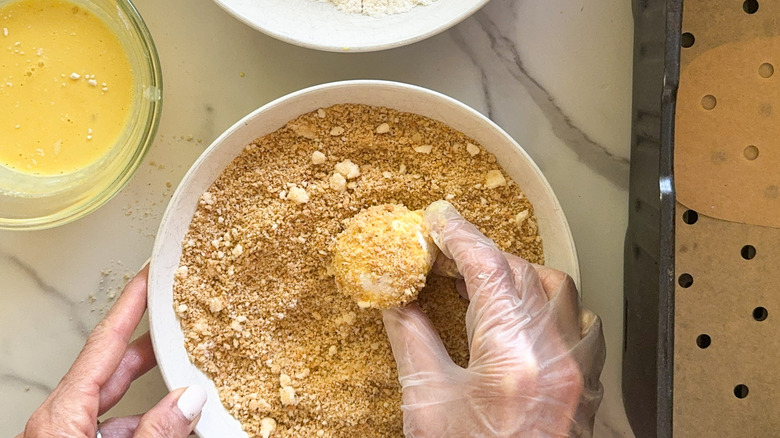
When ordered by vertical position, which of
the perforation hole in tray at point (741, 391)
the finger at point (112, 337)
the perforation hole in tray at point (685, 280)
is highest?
the perforation hole in tray at point (685, 280)

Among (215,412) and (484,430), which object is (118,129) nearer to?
(215,412)

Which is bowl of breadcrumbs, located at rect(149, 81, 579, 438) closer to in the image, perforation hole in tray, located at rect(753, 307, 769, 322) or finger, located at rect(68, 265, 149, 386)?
→ finger, located at rect(68, 265, 149, 386)

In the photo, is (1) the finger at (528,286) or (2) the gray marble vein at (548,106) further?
(2) the gray marble vein at (548,106)

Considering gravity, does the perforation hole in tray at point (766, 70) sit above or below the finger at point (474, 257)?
above

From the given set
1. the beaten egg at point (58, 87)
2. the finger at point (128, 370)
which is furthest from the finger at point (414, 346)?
the beaten egg at point (58, 87)

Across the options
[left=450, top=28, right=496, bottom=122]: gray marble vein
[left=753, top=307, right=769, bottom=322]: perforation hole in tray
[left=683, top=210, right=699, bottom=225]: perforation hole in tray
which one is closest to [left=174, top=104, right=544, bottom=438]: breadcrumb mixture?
[left=450, top=28, right=496, bottom=122]: gray marble vein

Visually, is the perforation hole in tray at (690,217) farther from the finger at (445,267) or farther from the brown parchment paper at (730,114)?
the finger at (445,267)
